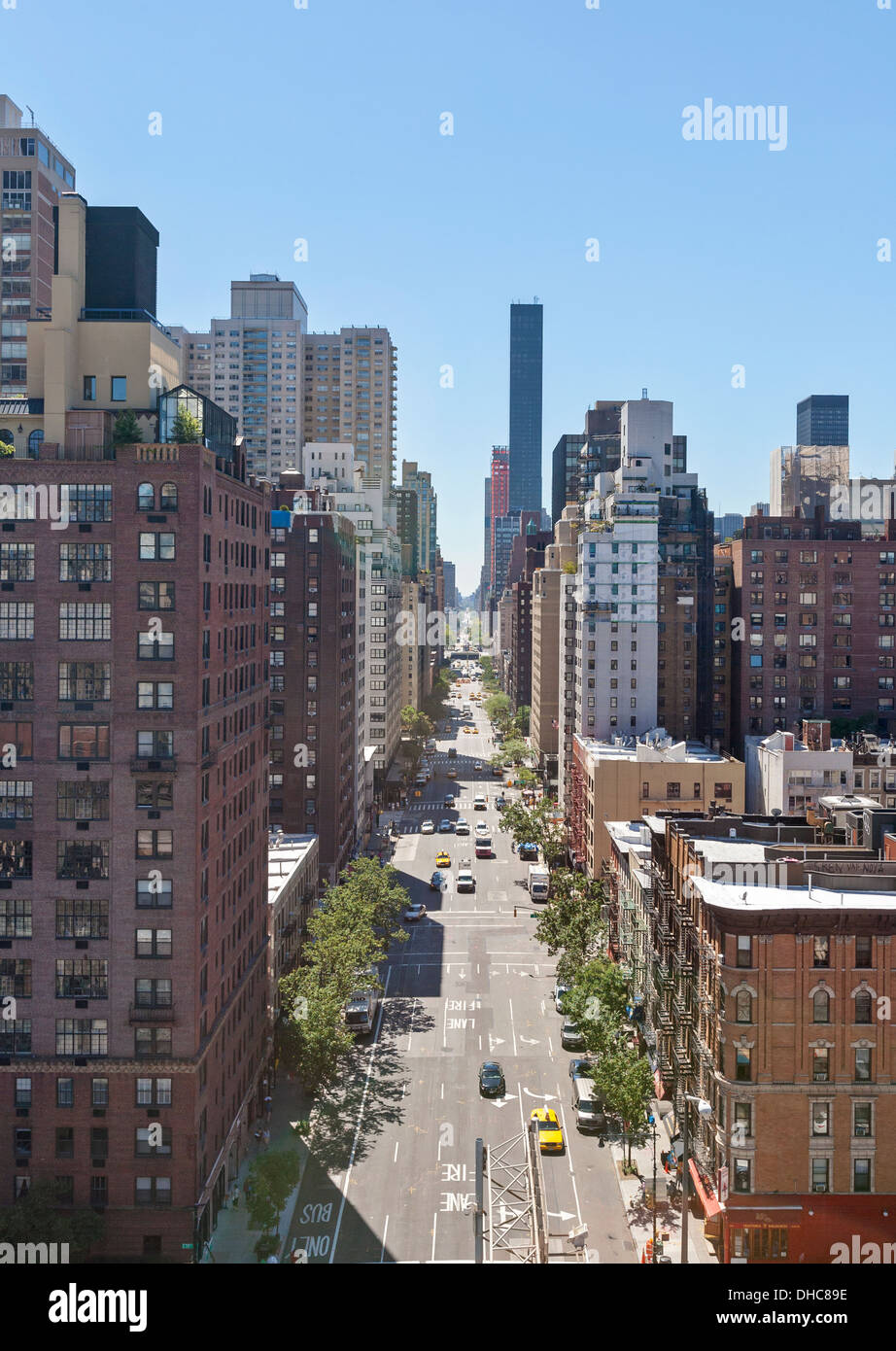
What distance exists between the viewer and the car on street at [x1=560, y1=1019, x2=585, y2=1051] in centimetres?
5825

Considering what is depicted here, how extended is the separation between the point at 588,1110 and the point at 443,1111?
711cm

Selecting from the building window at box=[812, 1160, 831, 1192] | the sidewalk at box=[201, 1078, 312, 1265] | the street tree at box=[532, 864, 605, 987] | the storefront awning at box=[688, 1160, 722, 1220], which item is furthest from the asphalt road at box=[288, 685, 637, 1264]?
the building window at box=[812, 1160, 831, 1192]

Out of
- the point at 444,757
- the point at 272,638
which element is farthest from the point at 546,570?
the point at 272,638

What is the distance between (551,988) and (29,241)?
3397 inches

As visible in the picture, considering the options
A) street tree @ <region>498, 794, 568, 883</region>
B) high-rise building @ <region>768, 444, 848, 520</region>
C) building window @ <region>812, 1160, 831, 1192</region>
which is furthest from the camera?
high-rise building @ <region>768, 444, 848, 520</region>

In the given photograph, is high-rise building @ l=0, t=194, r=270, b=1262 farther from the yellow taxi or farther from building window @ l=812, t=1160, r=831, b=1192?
building window @ l=812, t=1160, r=831, b=1192

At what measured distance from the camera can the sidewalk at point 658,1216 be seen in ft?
125

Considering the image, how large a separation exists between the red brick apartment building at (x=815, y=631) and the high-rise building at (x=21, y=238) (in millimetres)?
72841

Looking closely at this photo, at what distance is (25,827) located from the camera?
38438 millimetres

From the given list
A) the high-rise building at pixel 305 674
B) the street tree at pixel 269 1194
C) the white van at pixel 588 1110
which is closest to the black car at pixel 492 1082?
the white van at pixel 588 1110

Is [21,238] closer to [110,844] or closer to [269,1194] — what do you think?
[110,844]

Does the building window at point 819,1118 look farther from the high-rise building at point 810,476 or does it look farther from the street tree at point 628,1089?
the high-rise building at point 810,476

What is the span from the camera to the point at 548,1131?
157ft

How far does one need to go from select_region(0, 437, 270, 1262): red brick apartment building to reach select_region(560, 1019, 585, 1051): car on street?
999 inches
